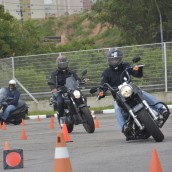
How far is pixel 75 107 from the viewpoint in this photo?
15945 millimetres

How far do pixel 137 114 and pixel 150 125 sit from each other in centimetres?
36

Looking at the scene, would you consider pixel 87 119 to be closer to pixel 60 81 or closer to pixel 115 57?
pixel 60 81

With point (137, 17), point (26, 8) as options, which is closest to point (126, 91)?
point (137, 17)

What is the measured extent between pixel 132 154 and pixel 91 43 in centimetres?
8079

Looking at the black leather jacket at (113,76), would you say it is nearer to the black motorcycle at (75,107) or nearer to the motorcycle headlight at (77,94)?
the black motorcycle at (75,107)

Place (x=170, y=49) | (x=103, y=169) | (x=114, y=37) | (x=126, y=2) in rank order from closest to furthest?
(x=103, y=169) → (x=170, y=49) → (x=126, y=2) → (x=114, y=37)

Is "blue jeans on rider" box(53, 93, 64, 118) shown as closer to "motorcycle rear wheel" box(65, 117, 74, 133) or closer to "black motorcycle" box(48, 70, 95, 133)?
"black motorcycle" box(48, 70, 95, 133)

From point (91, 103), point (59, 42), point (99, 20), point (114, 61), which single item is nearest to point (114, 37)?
point (59, 42)

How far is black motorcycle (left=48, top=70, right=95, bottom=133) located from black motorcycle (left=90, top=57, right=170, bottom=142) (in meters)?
2.65

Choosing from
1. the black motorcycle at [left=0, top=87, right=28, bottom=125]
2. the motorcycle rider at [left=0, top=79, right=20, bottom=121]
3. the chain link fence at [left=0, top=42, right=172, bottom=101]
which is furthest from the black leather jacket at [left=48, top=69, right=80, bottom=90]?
the chain link fence at [left=0, top=42, right=172, bottom=101]

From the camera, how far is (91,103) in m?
30.0

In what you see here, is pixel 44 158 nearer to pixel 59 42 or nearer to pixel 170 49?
pixel 170 49

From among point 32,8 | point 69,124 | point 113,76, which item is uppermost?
point 113,76

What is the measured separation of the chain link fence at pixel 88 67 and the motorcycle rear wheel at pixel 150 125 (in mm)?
16074
